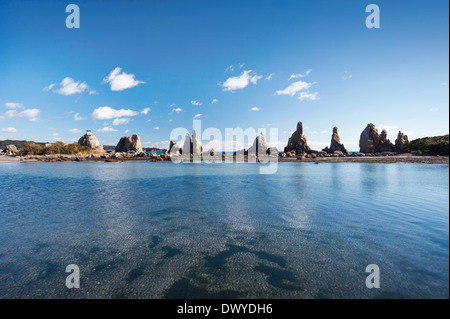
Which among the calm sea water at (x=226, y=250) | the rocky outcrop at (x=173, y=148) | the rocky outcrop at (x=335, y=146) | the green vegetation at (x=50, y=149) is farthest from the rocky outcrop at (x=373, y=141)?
the green vegetation at (x=50, y=149)

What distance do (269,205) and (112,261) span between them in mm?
12621

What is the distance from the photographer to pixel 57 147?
105 m

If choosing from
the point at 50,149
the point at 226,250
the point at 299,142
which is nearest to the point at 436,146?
the point at 226,250

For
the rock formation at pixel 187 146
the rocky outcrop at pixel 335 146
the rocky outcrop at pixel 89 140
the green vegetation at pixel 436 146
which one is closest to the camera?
the green vegetation at pixel 436 146

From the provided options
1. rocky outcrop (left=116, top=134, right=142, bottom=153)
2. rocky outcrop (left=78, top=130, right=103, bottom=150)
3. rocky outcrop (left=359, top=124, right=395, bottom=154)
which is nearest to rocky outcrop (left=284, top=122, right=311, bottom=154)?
rocky outcrop (left=359, top=124, right=395, bottom=154)

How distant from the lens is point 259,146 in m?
114

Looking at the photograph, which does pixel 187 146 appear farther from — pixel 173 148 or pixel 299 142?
pixel 299 142

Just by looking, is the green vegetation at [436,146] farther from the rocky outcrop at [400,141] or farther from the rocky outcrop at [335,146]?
the rocky outcrop at [335,146]

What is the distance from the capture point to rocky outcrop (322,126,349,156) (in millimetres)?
110250

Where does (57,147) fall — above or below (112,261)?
above

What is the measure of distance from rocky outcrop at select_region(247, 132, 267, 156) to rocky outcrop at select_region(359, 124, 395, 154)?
60811mm

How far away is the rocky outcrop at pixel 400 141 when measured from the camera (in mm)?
92750
